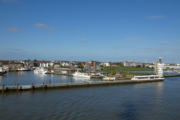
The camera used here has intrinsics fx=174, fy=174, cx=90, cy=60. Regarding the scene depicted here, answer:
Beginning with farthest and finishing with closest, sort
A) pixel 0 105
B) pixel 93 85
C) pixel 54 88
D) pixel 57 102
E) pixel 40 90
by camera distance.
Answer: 1. pixel 93 85
2. pixel 54 88
3. pixel 40 90
4. pixel 57 102
5. pixel 0 105

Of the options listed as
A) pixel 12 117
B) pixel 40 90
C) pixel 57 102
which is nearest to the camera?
pixel 12 117

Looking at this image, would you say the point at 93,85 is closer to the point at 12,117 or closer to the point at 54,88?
the point at 54,88

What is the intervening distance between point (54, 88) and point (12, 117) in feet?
39.1

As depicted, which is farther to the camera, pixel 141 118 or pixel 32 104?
pixel 32 104

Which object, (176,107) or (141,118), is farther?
(176,107)

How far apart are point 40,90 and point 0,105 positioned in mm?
7494

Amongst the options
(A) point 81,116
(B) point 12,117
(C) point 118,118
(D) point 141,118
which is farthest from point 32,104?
(D) point 141,118

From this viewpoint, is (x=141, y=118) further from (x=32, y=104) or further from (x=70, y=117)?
(x=32, y=104)

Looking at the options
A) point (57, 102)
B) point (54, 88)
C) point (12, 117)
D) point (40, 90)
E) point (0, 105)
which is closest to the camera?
point (12, 117)

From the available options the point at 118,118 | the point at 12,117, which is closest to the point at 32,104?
the point at 12,117

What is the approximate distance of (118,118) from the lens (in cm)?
1284

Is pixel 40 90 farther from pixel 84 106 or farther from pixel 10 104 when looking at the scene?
pixel 84 106

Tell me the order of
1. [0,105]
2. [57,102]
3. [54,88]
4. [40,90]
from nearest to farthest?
1. [0,105]
2. [57,102]
3. [40,90]
4. [54,88]

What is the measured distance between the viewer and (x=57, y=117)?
12805mm
